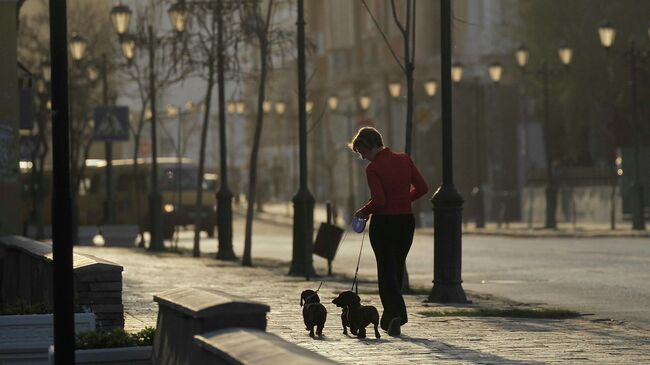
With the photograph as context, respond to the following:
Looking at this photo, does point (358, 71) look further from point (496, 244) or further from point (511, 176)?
point (496, 244)

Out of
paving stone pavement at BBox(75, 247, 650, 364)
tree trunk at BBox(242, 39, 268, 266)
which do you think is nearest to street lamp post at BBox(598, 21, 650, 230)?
tree trunk at BBox(242, 39, 268, 266)

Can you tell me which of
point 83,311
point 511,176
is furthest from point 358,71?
point 83,311

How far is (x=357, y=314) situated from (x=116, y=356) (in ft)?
11.7

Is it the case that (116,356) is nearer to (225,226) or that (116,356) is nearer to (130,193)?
(225,226)

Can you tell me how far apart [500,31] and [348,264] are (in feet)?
149

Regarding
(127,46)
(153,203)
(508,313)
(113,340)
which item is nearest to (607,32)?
(153,203)

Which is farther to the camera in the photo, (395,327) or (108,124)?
(108,124)

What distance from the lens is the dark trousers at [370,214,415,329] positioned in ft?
47.9

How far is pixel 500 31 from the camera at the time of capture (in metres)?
79.2

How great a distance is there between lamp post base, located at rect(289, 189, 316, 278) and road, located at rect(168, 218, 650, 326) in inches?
42.8

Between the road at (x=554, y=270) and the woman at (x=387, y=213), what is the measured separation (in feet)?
10.1

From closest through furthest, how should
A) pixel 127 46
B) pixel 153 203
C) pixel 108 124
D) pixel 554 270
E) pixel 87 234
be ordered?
pixel 554 270 < pixel 108 124 < pixel 127 46 < pixel 153 203 < pixel 87 234

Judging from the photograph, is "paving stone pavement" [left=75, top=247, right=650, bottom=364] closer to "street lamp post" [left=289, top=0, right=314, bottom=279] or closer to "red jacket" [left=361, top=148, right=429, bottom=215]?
"red jacket" [left=361, top=148, right=429, bottom=215]

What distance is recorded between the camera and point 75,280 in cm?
1345
